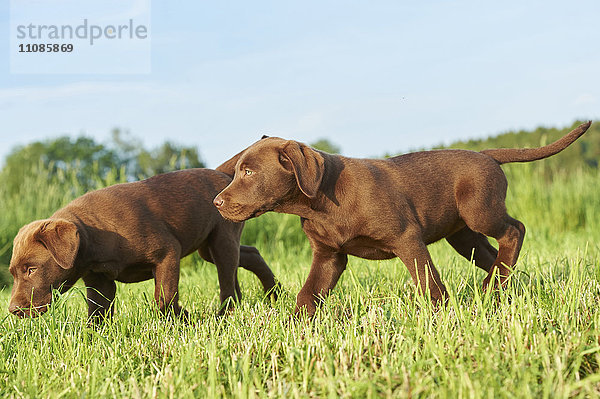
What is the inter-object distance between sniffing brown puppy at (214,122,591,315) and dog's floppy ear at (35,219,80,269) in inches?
52.0

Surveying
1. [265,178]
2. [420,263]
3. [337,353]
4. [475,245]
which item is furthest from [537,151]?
[337,353]

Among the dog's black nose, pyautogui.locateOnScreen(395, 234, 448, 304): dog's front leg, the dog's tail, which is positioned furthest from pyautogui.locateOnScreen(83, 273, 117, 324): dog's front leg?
the dog's tail

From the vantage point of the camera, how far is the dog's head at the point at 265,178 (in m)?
4.07

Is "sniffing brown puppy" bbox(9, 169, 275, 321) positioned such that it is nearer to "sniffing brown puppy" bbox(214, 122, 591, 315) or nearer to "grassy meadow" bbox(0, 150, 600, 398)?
"grassy meadow" bbox(0, 150, 600, 398)

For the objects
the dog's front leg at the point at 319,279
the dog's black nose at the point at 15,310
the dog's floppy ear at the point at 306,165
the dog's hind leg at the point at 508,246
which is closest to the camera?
the dog's floppy ear at the point at 306,165

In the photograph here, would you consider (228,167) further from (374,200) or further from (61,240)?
(374,200)

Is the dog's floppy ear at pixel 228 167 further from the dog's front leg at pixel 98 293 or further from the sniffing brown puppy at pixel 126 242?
the dog's front leg at pixel 98 293

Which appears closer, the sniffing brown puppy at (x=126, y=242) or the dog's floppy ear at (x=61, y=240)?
the dog's floppy ear at (x=61, y=240)

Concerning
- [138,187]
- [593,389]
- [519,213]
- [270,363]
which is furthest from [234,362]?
[519,213]

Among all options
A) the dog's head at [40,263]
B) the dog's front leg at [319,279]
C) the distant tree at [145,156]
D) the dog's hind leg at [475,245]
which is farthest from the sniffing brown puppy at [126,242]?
the distant tree at [145,156]

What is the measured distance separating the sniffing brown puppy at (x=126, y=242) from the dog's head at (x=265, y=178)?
4.01 feet

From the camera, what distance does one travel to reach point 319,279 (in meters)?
4.56

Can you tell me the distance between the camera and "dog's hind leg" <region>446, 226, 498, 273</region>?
213 inches

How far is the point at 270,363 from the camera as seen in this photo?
3258mm
